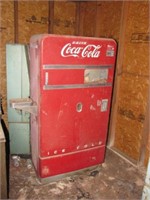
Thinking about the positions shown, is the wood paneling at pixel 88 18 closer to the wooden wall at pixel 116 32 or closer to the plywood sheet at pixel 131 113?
the wooden wall at pixel 116 32

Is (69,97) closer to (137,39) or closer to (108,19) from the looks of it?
(137,39)

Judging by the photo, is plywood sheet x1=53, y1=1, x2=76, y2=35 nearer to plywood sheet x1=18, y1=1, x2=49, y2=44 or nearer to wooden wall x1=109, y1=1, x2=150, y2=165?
plywood sheet x1=18, y1=1, x2=49, y2=44

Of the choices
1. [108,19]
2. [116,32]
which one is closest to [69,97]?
[116,32]

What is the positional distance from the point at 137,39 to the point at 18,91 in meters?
1.74

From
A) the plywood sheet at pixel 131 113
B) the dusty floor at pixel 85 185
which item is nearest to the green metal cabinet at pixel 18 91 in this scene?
the dusty floor at pixel 85 185

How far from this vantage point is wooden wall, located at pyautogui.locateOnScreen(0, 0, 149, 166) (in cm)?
256

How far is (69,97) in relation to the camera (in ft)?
6.99

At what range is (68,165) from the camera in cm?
237

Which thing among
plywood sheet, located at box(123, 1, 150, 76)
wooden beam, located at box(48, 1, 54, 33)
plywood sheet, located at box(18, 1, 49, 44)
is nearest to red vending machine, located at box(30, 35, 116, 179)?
plywood sheet, located at box(123, 1, 150, 76)

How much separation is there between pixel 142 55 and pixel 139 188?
1663 mm

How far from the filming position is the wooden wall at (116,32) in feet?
8.41

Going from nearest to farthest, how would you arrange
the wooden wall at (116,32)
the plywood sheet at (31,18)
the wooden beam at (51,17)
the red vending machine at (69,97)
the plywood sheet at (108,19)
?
the red vending machine at (69,97) < the wooden wall at (116,32) < the plywood sheet at (108,19) < the plywood sheet at (31,18) < the wooden beam at (51,17)

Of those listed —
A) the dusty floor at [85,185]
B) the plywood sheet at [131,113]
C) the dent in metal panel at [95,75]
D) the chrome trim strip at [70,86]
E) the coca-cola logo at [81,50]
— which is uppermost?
the coca-cola logo at [81,50]

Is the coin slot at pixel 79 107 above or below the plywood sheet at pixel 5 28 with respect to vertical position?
below
